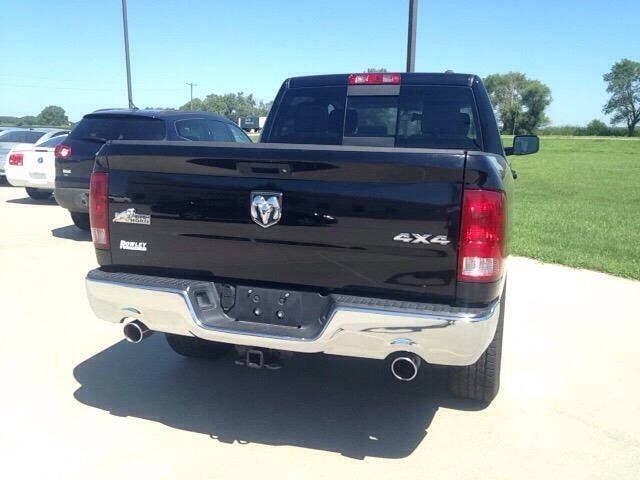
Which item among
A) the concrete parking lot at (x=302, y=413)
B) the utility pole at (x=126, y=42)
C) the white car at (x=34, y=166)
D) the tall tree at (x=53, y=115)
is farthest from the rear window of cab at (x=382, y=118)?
the tall tree at (x=53, y=115)

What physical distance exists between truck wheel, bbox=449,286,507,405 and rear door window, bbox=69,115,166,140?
5.59 m

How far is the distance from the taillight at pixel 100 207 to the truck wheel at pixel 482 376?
2168 millimetres

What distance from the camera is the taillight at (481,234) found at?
2.76 metres

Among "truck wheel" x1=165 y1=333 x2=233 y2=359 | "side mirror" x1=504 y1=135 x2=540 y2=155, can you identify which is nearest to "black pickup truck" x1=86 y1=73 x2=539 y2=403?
"truck wheel" x1=165 y1=333 x2=233 y2=359

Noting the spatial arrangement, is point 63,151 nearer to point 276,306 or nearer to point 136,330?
point 136,330

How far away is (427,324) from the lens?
9.09ft

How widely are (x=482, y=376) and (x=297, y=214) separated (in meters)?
1.52

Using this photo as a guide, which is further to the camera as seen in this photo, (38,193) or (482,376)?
(38,193)

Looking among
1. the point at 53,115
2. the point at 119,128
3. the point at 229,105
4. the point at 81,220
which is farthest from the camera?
the point at 229,105

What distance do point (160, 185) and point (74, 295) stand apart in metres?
3.26

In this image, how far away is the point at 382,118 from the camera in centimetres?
485

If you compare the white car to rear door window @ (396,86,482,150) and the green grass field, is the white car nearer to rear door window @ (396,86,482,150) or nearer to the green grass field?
the green grass field

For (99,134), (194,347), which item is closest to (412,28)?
(99,134)

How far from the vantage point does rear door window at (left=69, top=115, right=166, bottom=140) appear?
816 centimetres
